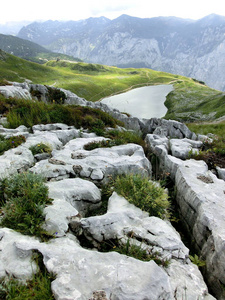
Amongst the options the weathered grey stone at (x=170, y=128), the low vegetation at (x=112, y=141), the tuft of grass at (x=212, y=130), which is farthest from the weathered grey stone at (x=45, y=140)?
the tuft of grass at (x=212, y=130)

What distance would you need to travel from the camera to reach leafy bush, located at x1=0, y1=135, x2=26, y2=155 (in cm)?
987

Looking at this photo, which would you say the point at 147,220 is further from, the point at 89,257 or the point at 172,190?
the point at 172,190

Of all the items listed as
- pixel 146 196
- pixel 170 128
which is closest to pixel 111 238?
pixel 146 196

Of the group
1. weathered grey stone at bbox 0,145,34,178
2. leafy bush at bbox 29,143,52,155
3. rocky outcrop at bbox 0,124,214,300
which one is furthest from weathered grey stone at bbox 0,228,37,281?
leafy bush at bbox 29,143,52,155

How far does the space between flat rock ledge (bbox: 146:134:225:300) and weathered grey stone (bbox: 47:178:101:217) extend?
3.83 metres

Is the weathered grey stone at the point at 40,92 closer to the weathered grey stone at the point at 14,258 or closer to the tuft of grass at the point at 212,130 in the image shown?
the tuft of grass at the point at 212,130

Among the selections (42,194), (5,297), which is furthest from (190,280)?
(42,194)

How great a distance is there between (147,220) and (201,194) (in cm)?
288

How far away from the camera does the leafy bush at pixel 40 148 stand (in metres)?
10.2

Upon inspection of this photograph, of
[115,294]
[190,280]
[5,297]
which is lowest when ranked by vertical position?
[190,280]

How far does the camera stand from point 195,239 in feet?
21.6

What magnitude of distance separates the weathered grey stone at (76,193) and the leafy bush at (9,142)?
181 inches

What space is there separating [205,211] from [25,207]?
20.1 ft

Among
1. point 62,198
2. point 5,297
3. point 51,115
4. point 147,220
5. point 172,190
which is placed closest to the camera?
point 5,297
